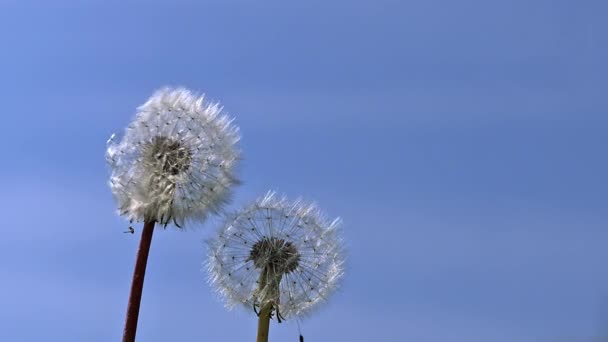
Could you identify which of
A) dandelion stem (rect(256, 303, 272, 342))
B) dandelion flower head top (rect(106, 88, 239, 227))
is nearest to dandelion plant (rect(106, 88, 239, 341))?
dandelion flower head top (rect(106, 88, 239, 227))

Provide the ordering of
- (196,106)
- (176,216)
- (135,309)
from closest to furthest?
(135,309)
(176,216)
(196,106)

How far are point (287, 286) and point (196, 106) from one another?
19.9 feet

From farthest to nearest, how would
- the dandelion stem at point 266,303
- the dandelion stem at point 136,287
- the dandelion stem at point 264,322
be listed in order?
1. the dandelion stem at point 266,303
2. the dandelion stem at point 264,322
3. the dandelion stem at point 136,287

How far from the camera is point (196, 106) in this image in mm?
30906

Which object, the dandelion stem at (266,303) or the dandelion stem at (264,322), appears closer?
the dandelion stem at (264,322)

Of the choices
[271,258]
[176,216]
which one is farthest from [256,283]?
[176,216]

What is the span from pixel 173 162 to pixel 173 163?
0.04 m

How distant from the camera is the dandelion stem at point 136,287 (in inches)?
1054

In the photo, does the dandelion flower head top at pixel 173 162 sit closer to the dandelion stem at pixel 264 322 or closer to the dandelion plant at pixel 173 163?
the dandelion plant at pixel 173 163

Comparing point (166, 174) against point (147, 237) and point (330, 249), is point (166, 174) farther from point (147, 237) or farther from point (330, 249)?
point (330, 249)

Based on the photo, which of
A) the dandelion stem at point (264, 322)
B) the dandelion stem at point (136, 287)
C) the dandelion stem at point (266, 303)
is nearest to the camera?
the dandelion stem at point (136, 287)

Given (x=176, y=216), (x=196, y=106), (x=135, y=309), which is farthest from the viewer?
(x=196, y=106)

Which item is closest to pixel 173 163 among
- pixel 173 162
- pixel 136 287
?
pixel 173 162

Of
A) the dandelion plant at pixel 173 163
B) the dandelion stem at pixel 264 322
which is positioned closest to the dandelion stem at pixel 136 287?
the dandelion plant at pixel 173 163
